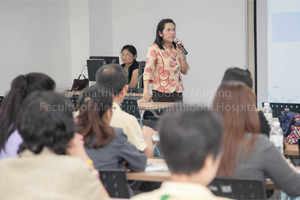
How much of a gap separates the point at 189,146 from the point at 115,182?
867 mm

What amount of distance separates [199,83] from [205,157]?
225 inches

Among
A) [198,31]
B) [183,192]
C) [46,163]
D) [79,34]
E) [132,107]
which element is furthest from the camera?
[79,34]

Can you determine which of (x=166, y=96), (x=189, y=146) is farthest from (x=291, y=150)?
(x=166, y=96)

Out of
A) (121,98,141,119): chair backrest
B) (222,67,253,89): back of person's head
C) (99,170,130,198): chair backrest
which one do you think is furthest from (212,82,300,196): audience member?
(121,98,141,119): chair backrest

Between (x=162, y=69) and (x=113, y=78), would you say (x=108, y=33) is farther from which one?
(x=113, y=78)

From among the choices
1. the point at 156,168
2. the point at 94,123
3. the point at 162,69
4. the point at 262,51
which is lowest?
the point at 156,168

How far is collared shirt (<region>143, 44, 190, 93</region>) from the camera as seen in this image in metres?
4.06

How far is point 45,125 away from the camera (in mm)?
1105

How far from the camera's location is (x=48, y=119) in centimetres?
110

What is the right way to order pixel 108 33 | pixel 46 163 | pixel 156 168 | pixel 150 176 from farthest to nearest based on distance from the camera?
pixel 108 33 → pixel 156 168 → pixel 150 176 → pixel 46 163

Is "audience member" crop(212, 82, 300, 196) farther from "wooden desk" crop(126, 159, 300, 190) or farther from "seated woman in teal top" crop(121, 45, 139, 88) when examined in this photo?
"seated woman in teal top" crop(121, 45, 139, 88)

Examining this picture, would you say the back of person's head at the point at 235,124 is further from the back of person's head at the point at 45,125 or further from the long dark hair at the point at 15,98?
the long dark hair at the point at 15,98

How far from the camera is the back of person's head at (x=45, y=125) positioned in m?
1.10

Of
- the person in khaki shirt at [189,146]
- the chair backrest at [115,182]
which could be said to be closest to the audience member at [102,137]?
the chair backrest at [115,182]
